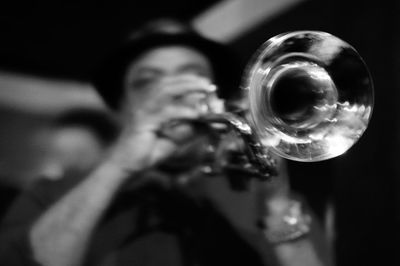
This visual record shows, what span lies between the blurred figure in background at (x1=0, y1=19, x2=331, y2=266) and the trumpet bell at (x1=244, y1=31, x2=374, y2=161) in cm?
8

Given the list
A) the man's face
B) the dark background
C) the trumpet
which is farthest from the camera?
the dark background

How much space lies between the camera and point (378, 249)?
138cm

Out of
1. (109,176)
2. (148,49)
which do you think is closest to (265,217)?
(109,176)

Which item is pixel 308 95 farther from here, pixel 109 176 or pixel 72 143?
pixel 72 143

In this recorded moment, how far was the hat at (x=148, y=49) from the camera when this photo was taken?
114 cm

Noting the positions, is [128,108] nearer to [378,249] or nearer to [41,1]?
[41,1]

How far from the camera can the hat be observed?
3.75ft

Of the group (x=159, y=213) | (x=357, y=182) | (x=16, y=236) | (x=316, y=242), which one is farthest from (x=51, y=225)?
(x=357, y=182)

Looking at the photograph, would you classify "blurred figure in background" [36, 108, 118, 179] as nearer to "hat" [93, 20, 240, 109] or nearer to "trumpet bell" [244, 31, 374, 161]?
"hat" [93, 20, 240, 109]

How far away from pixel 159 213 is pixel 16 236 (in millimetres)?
340

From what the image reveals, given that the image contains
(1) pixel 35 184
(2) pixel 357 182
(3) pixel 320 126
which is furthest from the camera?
(2) pixel 357 182

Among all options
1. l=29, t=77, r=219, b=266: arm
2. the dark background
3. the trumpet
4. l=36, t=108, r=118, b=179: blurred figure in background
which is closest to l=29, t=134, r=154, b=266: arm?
l=29, t=77, r=219, b=266: arm

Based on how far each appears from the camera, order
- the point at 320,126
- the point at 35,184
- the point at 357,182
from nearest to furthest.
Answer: the point at 320,126
the point at 35,184
the point at 357,182

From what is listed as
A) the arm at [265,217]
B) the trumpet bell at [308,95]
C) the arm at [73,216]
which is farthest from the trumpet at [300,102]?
the arm at [73,216]
